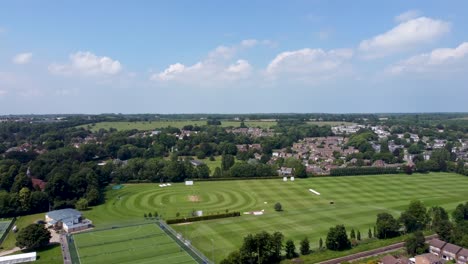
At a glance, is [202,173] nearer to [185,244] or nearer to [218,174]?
[218,174]

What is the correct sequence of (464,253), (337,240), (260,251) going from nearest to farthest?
1. (260,251)
2. (464,253)
3. (337,240)

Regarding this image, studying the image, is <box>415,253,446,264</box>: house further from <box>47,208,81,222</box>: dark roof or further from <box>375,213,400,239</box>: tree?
<box>47,208,81,222</box>: dark roof

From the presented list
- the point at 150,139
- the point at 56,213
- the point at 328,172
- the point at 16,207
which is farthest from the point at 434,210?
the point at 150,139

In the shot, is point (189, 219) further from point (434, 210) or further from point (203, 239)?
point (434, 210)

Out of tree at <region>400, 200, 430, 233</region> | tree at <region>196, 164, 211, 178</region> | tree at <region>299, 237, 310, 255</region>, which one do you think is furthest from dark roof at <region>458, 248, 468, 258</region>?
tree at <region>196, 164, 211, 178</region>

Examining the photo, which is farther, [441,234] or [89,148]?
[89,148]

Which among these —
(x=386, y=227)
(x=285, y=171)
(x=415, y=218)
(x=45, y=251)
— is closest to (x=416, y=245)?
(x=386, y=227)
